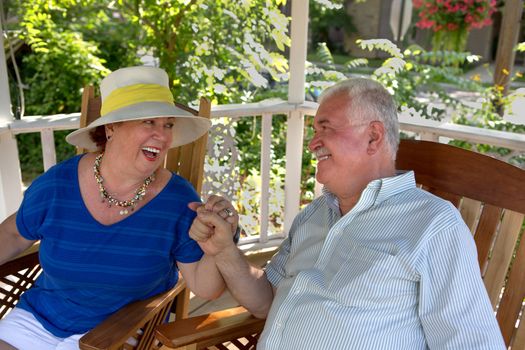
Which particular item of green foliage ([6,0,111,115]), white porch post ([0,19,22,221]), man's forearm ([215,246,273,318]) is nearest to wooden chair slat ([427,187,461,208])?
man's forearm ([215,246,273,318])

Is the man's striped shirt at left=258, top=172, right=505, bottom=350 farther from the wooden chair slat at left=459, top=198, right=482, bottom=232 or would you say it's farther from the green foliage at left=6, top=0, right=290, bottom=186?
the green foliage at left=6, top=0, right=290, bottom=186

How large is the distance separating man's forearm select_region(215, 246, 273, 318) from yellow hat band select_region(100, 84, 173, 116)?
52cm

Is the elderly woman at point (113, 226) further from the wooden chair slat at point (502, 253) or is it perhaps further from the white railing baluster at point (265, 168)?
the white railing baluster at point (265, 168)

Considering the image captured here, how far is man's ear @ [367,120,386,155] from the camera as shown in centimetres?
148

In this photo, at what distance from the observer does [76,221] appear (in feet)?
5.54

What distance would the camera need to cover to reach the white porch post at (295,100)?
3.05m

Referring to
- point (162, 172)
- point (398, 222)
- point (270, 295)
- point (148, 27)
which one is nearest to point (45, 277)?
point (162, 172)

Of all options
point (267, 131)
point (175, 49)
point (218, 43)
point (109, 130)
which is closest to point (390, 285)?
point (109, 130)

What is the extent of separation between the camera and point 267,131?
10.4ft

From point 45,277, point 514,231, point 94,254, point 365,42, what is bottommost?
point 45,277

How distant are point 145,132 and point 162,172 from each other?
19 cm

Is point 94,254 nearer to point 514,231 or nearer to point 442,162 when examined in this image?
point 442,162

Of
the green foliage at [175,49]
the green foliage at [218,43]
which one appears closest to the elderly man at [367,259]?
the green foliage at [175,49]

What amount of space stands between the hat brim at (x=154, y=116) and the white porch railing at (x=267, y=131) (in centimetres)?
84
